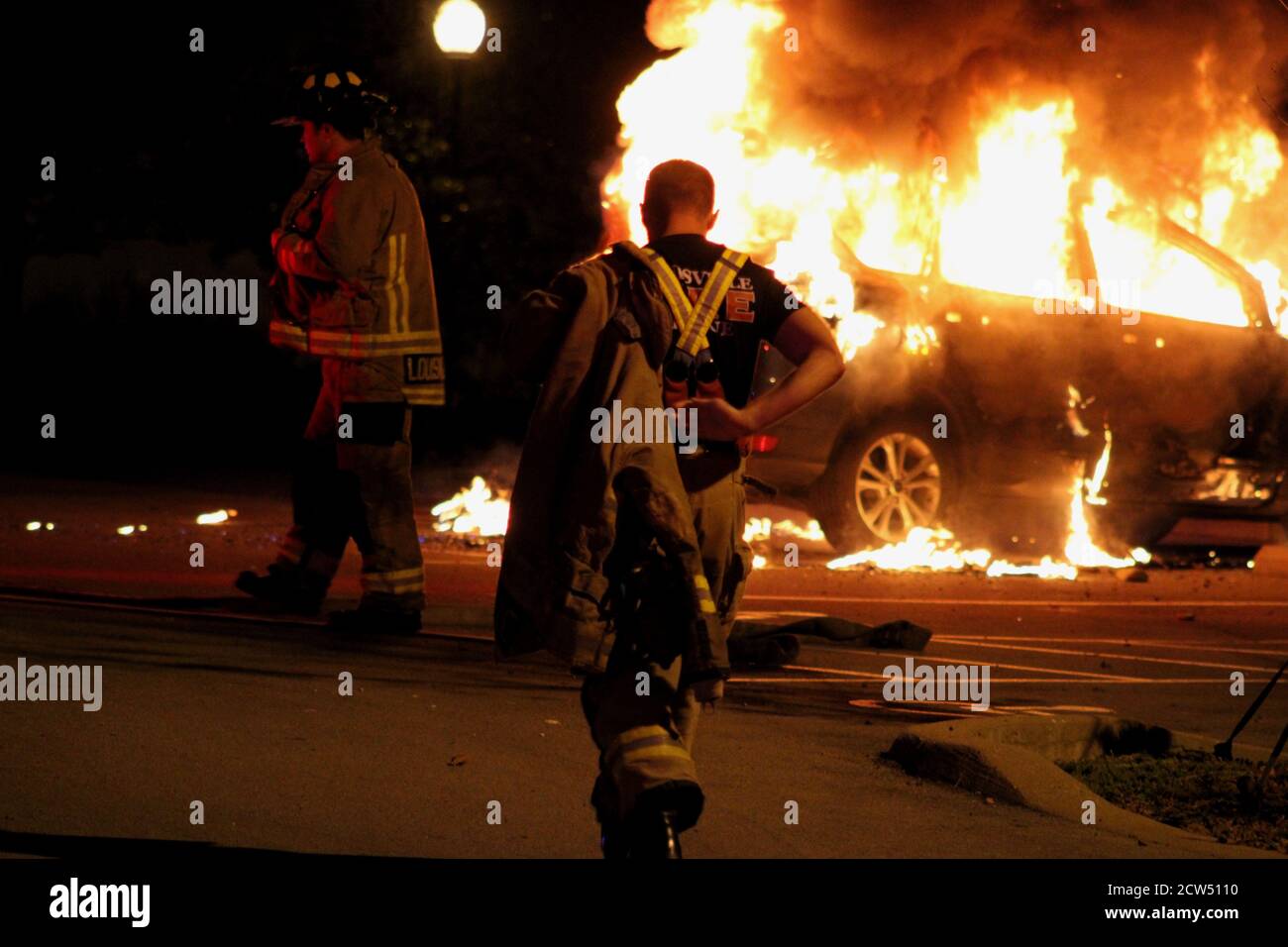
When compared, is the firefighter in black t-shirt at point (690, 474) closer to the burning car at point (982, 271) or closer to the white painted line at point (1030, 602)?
the white painted line at point (1030, 602)

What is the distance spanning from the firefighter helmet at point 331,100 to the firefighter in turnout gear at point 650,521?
3.71 metres

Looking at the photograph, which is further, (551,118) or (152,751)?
(551,118)

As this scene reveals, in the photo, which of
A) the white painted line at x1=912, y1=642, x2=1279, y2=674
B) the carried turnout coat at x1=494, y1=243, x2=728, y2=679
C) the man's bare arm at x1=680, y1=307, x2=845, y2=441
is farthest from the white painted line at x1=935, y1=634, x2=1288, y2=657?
the carried turnout coat at x1=494, y1=243, x2=728, y2=679

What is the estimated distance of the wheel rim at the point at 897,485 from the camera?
13039 mm

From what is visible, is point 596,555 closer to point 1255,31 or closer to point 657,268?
point 657,268

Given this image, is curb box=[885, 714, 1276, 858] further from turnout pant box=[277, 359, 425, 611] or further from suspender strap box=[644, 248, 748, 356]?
turnout pant box=[277, 359, 425, 611]

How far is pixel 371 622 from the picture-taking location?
28.4 feet

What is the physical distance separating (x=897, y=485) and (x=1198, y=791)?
681 cm

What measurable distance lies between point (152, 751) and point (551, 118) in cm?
1460

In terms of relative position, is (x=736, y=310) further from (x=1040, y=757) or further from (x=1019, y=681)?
(x=1019, y=681)

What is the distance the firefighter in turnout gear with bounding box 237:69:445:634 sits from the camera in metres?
8.43

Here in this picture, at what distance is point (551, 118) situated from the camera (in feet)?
65.6

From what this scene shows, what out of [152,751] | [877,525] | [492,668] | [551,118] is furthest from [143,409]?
[152,751]

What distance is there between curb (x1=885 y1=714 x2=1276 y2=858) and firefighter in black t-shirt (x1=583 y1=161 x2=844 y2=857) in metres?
1.53
